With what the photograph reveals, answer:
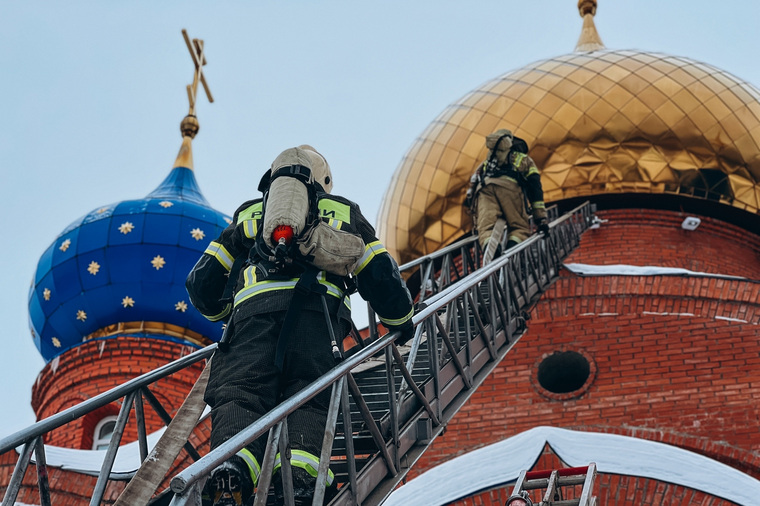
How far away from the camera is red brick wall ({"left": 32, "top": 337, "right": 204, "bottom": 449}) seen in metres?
11.9

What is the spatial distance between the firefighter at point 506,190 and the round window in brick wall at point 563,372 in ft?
4.46

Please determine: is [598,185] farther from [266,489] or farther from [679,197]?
[266,489]

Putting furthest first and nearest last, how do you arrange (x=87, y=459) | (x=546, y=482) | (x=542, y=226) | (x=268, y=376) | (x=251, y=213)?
(x=87, y=459), (x=542, y=226), (x=546, y=482), (x=251, y=213), (x=268, y=376)

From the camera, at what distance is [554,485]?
19.7 ft

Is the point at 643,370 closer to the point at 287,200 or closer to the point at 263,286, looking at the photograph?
the point at 263,286

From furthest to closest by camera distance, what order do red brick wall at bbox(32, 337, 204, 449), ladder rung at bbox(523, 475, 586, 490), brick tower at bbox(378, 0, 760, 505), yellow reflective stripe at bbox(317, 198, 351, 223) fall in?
1. red brick wall at bbox(32, 337, 204, 449)
2. brick tower at bbox(378, 0, 760, 505)
3. ladder rung at bbox(523, 475, 586, 490)
4. yellow reflective stripe at bbox(317, 198, 351, 223)

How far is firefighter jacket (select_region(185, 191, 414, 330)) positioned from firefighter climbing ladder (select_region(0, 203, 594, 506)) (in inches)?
8.2

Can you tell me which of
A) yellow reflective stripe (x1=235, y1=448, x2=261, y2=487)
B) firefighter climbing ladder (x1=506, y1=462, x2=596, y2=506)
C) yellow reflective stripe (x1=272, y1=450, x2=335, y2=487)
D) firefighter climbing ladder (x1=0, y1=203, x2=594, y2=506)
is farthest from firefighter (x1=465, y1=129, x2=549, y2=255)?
yellow reflective stripe (x1=235, y1=448, x2=261, y2=487)

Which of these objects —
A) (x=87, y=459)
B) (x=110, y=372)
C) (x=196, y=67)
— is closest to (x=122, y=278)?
(x=110, y=372)

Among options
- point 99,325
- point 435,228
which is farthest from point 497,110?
point 99,325

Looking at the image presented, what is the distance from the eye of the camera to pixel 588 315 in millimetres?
9820

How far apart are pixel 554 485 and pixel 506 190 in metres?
3.29

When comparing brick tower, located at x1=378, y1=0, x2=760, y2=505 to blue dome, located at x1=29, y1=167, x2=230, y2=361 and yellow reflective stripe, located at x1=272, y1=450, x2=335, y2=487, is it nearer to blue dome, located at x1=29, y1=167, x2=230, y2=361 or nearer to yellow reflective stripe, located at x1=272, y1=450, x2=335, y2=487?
blue dome, located at x1=29, y1=167, x2=230, y2=361

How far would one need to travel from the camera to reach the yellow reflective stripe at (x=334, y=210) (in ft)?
14.0
